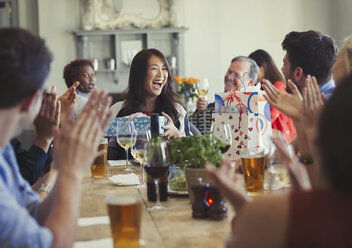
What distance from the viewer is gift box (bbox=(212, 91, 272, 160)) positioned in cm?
243

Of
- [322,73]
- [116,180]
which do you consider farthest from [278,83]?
[116,180]

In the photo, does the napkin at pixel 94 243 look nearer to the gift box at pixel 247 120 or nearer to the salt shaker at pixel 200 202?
the salt shaker at pixel 200 202

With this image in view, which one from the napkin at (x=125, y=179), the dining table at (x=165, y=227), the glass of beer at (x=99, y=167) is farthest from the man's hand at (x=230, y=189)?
the glass of beer at (x=99, y=167)

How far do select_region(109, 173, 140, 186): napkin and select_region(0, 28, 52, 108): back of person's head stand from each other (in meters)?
0.92

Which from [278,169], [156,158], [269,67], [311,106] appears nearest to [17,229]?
[156,158]

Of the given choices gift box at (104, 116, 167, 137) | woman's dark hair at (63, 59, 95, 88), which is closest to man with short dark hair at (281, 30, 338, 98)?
gift box at (104, 116, 167, 137)

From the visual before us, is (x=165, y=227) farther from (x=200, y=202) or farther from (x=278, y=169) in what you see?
(x=278, y=169)

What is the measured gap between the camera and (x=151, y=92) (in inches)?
132

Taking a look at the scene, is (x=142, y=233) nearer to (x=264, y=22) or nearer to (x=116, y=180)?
(x=116, y=180)

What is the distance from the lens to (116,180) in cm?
202

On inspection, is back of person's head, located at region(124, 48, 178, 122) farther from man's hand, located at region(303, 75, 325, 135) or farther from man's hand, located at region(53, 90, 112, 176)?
man's hand, located at region(53, 90, 112, 176)

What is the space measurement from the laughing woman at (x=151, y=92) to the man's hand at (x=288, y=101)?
1249mm

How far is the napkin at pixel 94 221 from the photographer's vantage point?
1.37m

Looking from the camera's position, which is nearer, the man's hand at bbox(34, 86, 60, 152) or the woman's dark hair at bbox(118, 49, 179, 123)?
the man's hand at bbox(34, 86, 60, 152)
